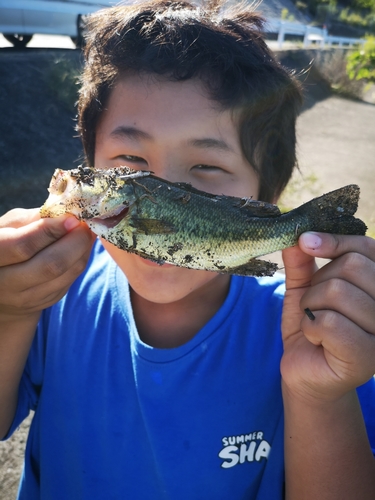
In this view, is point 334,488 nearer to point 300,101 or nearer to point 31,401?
point 31,401

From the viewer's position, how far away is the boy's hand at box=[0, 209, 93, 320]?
1.77 meters

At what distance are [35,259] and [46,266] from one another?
0.06m

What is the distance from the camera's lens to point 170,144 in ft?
6.44

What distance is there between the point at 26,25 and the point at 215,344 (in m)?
10.8

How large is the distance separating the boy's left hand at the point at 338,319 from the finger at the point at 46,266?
93cm

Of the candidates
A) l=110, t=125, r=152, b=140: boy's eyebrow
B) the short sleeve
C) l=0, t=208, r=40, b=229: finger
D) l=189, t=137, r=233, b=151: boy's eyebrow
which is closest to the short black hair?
l=189, t=137, r=233, b=151: boy's eyebrow

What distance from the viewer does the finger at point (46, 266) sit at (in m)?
1.77

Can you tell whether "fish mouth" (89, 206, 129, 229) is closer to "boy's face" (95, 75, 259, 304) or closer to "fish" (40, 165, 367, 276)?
"fish" (40, 165, 367, 276)

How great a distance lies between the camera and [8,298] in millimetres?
1880

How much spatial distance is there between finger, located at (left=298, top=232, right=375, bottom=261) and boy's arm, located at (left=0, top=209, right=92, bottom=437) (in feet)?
3.02

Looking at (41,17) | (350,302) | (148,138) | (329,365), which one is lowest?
(329,365)

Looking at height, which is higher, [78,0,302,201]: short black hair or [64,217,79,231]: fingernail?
[78,0,302,201]: short black hair

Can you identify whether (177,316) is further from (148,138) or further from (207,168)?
(148,138)

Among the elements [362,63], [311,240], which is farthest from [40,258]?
[362,63]
